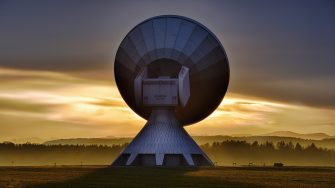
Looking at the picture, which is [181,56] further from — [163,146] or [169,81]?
[163,146]

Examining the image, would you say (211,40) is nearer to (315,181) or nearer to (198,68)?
(198,68)

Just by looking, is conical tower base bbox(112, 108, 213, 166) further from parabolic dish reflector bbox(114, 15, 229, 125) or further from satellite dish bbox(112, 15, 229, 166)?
parabolic dish reflector bbox(114, 15, 229, 125)

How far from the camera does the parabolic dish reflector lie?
75.3 metres

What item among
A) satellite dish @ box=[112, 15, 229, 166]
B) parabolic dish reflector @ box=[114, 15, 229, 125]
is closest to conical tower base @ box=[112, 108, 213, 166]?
satellite dish @ box=[112, 15, 229, 166]

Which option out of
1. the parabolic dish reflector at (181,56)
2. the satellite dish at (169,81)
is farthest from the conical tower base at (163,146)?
the parabolic dish reflector at (181,56)

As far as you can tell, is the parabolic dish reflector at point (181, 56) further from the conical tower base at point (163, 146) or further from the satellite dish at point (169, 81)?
the conical tower base at point (163, 146)

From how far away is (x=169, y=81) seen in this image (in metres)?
72.5

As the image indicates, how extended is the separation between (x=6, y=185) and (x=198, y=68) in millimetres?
39430

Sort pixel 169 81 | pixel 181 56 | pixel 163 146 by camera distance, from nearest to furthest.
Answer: pixel 169 81, pixel 163 146, pixel 181 56

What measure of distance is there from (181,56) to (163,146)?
34.6 ft

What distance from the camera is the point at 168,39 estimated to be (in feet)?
248

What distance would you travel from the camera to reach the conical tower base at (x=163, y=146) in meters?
73.8

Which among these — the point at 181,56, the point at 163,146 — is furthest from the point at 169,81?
the point at 163,146

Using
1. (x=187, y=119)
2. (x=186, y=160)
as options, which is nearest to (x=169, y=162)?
(x=186, y=160)
